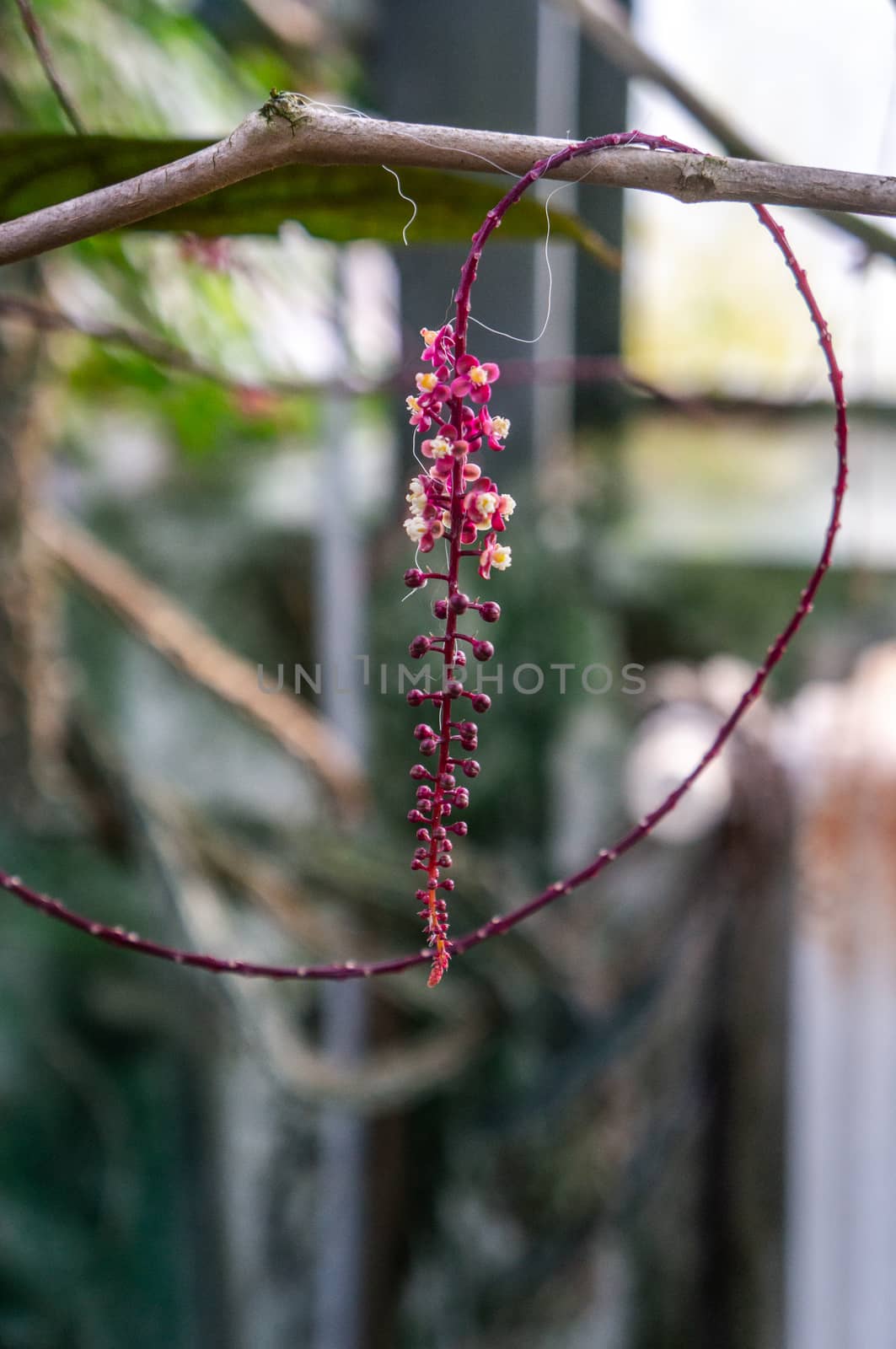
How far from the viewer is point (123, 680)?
3.50 ft

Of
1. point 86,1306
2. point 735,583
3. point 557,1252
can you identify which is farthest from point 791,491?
point 86,1306

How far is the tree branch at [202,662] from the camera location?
2.49ft

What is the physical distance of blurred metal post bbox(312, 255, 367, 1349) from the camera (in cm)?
99

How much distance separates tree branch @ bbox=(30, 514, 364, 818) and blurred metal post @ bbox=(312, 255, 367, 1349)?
86mm

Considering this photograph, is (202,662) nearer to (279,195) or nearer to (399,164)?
(279,195)

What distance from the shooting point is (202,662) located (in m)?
0.78

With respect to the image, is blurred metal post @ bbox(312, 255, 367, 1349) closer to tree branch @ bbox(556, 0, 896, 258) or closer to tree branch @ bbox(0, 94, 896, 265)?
tree branch @ bbox(556, 0, 896, 258)

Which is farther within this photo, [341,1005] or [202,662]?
[341,1005]

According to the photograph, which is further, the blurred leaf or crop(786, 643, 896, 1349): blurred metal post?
crop(786, 643, 896, 1349): blurred metal post

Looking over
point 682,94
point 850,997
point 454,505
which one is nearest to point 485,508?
point 454,505

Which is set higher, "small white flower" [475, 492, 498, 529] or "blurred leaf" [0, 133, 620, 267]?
"blurred leaf" [0, 133, 620, 267]

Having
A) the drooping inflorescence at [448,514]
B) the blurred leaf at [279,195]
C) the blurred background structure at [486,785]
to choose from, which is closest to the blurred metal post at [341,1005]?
the blurred background structure at [486,785]

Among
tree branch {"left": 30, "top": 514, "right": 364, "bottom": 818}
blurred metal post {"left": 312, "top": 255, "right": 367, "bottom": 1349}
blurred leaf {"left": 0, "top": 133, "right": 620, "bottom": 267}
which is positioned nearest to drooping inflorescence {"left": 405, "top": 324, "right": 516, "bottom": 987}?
blurred leaf {"left": 0, "top": 133, "right": 620, "bottom": 267}

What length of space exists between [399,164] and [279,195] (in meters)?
0.12
